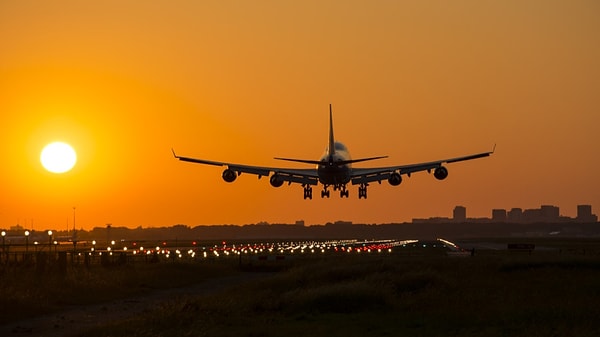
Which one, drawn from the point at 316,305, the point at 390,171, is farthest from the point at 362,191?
the point at 316,305

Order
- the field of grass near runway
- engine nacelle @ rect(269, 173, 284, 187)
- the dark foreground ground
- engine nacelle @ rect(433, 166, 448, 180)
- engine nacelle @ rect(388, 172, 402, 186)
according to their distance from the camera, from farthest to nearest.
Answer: engine nacelle @ rect(388, 172, 402, 186) → engine nacelle @ rect(269, 173, 284, 187) → engine nacelle @ rect(433, 166, 448, 180) → the dark foreground ground → the field of grass near runway

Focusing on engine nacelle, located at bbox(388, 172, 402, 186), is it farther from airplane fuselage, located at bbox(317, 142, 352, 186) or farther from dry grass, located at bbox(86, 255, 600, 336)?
dry grass, located at bbox(86, 255, 600, 336)

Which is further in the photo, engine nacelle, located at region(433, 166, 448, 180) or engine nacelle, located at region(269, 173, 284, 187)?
engine nacelle, located at region(269, 173, 284, 187)

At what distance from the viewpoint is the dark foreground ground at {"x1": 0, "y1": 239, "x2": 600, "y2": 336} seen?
126 ft

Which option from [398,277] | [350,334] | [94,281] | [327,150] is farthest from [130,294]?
[327,150]

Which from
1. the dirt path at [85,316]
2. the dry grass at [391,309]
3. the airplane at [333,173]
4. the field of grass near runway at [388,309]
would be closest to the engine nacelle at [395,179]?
the airplane at [333,173]

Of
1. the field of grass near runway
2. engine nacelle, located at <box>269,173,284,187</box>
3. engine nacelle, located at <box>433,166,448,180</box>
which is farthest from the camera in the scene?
engine nacelle, located at <box>269,173,284,187</box>

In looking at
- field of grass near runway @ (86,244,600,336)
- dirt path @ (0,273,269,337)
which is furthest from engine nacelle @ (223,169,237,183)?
field of grass near runway @ (86,244,600,336)

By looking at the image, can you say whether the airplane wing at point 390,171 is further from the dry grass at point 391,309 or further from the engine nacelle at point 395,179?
the dry grass at point 391,309

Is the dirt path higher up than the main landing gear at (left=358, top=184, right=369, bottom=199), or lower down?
lower down

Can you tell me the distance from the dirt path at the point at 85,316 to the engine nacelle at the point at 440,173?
27.3m

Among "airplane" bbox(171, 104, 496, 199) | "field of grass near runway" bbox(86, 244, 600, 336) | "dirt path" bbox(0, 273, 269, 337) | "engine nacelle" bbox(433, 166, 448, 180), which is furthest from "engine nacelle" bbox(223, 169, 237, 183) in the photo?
"field of grass near runway" bbox(86, 244, 600, 336)

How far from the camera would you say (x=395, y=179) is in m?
89.2

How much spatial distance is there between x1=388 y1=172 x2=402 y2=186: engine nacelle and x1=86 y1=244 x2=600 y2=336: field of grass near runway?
856 inches
